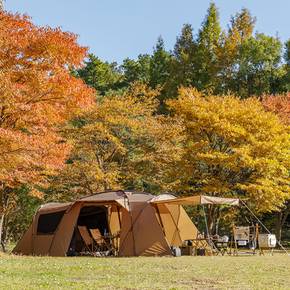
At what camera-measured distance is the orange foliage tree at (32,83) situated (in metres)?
12.4

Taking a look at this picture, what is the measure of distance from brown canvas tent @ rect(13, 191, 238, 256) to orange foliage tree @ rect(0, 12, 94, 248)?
191 centimetres

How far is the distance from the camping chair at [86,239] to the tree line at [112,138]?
2061mm

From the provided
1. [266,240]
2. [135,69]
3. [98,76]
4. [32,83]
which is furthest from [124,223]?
[135,69]

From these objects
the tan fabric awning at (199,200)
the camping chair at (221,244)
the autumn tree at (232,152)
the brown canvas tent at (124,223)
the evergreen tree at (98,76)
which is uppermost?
the evergreen tree at (98,76)

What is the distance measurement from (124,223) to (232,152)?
6480 mm

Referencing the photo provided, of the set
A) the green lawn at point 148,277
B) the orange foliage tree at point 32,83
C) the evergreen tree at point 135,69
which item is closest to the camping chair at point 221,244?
the green lawn at point 148,277

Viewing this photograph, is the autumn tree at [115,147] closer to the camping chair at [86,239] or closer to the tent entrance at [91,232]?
the tent entrance at [91,232]

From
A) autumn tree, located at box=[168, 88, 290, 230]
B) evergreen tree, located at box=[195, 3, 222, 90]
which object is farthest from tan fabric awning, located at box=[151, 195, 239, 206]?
evergreen tree, located at box=[195, 3, 222, 90]

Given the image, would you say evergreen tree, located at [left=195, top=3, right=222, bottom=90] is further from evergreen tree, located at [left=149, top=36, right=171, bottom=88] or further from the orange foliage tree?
the orange foliage tree

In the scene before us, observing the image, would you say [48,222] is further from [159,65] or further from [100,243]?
[159,65]

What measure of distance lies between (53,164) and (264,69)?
19.7 m

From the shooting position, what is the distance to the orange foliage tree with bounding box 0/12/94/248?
12.4m

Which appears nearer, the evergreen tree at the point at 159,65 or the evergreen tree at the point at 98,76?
the evergreen tree at the point at 98,76

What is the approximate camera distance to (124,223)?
1391 centimetres
